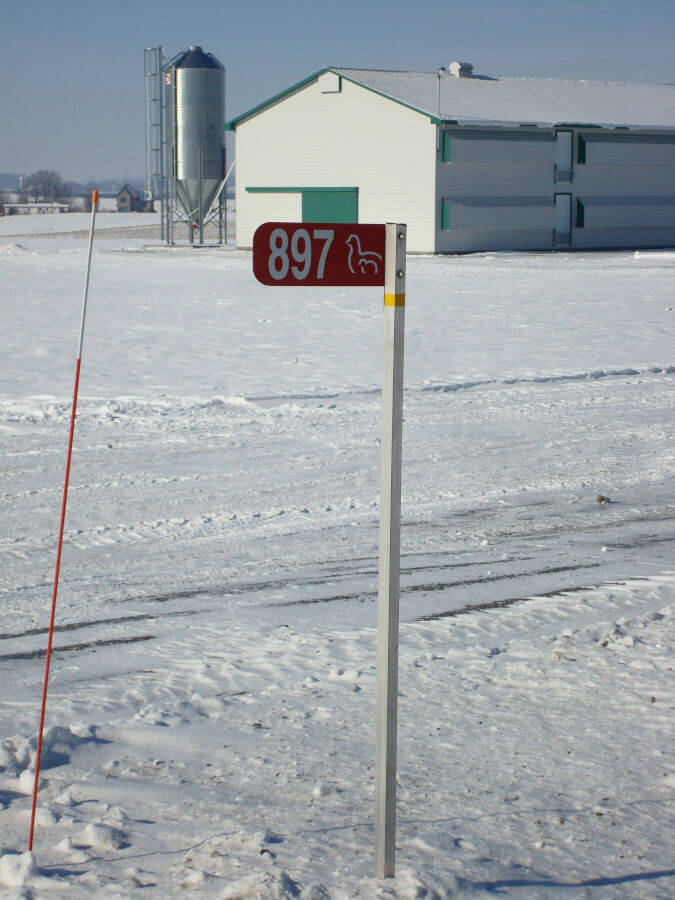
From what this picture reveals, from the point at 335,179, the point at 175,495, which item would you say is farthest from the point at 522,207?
the point at 175,495

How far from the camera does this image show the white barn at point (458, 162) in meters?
39.2

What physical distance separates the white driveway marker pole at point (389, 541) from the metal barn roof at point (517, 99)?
35946 millimetres

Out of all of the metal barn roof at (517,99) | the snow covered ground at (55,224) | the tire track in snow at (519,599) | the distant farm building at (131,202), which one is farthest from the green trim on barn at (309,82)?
the distant farm building at (131,202)

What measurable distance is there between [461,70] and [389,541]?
46.7 meters

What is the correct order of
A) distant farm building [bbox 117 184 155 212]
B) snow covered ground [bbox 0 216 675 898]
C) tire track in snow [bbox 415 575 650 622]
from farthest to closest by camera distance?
distant farm building [bbox 117 184 155 212]
tire track in snow [bbox 415 575 650 622]
snow covered ground [bbox 0 216 675 898]

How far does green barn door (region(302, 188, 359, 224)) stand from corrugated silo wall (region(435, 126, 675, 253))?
12.9 feet

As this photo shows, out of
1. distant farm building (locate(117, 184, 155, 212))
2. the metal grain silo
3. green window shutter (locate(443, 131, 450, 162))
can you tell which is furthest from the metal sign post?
distant farm building (locate(117, 184, 155, 212))

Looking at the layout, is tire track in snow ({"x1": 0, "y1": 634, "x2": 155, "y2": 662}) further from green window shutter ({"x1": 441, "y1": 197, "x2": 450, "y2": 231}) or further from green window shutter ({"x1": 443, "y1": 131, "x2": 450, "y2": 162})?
green window shutter ({"x1": 443, "y1": 131, "x2": 450, "y2": 162})

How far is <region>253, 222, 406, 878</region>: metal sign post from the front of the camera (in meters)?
3.46

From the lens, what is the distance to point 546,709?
5098 mm

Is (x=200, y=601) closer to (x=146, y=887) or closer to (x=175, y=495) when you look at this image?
(x=175, y=495)

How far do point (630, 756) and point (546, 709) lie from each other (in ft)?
1.75

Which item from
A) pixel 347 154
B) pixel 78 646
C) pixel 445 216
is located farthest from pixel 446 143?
pixel 78 646

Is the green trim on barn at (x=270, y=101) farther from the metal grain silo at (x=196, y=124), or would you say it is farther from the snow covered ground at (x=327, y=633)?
the snow covered ground at (x=327, y=633)
